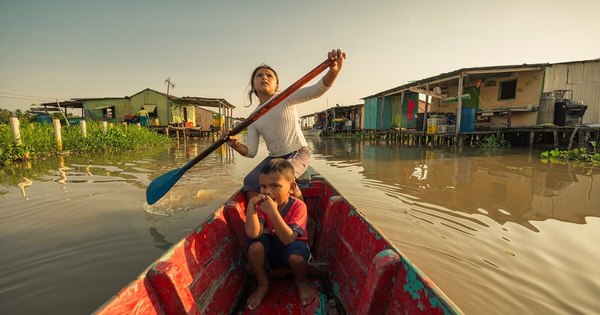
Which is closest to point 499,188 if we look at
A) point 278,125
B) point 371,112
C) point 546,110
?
point 278,125

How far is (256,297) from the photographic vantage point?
1846 mm

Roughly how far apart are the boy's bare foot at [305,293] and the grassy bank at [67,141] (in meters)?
9.36

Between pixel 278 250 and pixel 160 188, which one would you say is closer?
pixel 278 250

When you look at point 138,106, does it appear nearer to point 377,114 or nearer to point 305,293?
point 377,114

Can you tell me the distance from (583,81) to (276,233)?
19.9 m

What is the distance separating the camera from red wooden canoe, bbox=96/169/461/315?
1199 millimetres

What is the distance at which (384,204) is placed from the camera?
4.41 m

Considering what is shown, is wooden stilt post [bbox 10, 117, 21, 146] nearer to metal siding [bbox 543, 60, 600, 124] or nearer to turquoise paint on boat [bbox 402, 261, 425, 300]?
turquoise paint on boat [bbox 402, 261, 425, 300]

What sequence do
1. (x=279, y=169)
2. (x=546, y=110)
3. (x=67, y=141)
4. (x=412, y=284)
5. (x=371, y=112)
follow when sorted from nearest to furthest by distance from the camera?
(x=412, y=284), (x=279, y=169), (x=67, y=141), (x=546, y=110), (x=371, y=112)

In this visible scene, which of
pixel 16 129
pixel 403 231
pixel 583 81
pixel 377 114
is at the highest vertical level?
pixel 583 81

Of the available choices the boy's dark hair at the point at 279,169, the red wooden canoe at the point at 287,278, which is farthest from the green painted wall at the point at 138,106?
the boy's dark hair at the point at 279,169

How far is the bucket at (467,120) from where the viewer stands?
12.7m

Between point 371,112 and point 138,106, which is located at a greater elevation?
point 138,106

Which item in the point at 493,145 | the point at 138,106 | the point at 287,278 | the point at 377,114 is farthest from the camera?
the point at 138,106
